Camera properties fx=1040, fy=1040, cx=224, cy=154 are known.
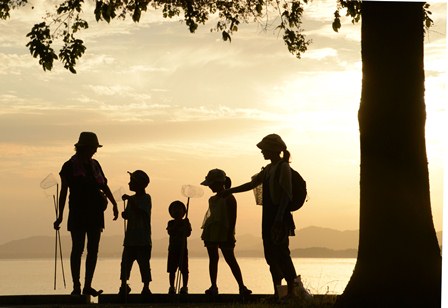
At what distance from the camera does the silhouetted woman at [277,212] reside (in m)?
13.0

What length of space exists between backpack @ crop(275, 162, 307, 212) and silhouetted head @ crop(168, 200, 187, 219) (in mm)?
3506

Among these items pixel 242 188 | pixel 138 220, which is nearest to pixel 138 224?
pixel 138 220

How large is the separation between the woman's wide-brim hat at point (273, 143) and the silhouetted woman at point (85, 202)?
7.95 feet

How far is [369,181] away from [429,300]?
1.41 meters

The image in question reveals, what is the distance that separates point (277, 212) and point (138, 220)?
9.46 feet

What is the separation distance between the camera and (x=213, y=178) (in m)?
15.1

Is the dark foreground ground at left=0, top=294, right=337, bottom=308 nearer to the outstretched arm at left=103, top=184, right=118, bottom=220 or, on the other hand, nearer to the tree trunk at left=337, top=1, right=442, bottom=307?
the outstretched arm at left=103, top=184, right=118, bottom=220

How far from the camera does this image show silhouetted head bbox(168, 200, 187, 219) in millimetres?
16406

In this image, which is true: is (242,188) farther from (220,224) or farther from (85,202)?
(85,202)

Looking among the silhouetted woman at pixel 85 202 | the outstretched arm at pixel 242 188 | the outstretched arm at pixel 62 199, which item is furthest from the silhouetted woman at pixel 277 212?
the outstretched arm at pixel 62 199

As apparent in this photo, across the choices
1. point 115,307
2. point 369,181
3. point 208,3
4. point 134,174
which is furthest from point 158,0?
point 369,181

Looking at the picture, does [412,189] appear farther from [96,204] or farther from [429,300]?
[96,204]

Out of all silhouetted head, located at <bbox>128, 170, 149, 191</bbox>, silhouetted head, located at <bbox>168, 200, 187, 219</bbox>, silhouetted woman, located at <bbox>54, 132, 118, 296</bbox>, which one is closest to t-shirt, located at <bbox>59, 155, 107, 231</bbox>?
silhouetted woman, located at <bbox>54, 132, 118, 296</bbox>

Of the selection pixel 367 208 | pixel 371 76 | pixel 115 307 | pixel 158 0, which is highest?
pixel 158 0
